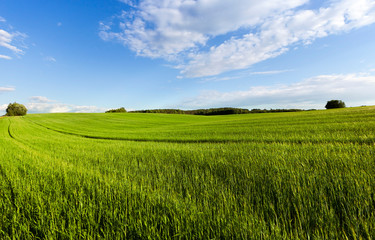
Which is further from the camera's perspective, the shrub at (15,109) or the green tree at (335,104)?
the green tree at (335,104)

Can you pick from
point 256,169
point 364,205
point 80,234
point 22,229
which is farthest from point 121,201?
point 364,205

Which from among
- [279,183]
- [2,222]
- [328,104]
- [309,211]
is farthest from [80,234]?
[328,104]

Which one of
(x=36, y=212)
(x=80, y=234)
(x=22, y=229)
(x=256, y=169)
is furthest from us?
(x=256, y=169)

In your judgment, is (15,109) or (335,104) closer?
(15,109)

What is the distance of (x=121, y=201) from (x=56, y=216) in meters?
0.77

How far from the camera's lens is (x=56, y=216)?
6.84 ft

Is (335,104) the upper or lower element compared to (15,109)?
upper

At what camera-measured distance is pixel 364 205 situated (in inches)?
76.3

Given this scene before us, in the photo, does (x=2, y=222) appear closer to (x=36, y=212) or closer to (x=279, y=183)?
(x=36, y=212)

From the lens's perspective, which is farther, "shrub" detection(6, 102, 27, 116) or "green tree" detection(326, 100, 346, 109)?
"green tree" detection(326, 100, 346, 109)

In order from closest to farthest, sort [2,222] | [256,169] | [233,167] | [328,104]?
[2,222]
[256,169]
[233,167]
[328,104]

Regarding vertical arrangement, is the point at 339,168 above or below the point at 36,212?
above

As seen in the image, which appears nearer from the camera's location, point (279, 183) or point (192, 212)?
point (192, 212)

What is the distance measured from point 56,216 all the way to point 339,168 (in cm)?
473
